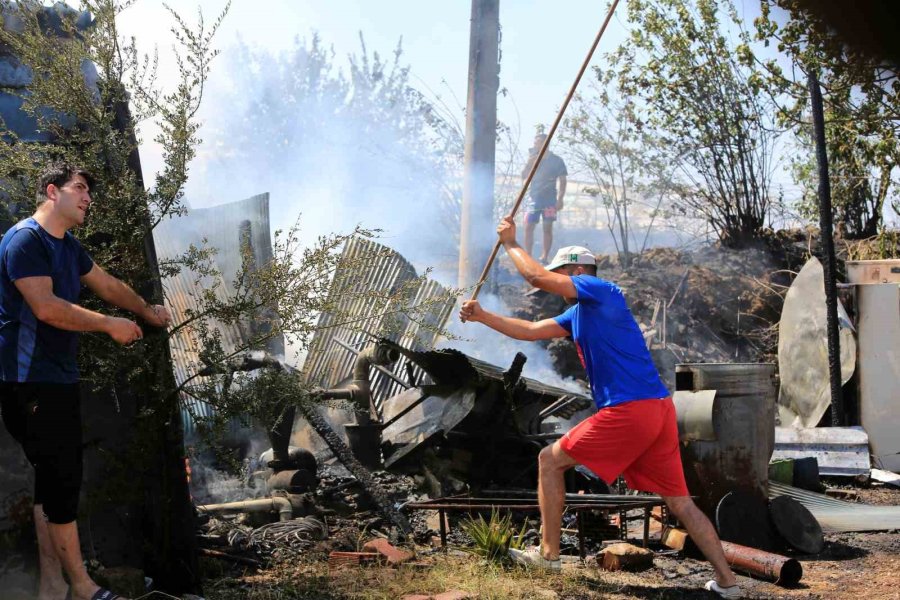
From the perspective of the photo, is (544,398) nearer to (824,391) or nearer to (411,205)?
(824,391)

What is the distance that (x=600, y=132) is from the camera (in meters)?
14.1

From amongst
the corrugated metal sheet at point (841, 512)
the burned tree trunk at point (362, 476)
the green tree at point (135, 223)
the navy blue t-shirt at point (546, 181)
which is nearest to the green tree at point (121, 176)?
the green tree at point (135, 223)

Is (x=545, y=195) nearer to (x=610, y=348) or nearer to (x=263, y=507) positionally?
(x=263, y=507)

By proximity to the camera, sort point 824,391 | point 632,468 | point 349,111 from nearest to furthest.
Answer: point 632,468, point 824,391, point 349,111

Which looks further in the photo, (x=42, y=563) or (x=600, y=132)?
(x=600, y=132)

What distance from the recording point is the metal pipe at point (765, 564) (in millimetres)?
5305

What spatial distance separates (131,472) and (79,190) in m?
1.64

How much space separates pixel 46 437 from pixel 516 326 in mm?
2850

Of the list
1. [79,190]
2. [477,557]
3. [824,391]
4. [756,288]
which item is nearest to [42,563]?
[79,190]

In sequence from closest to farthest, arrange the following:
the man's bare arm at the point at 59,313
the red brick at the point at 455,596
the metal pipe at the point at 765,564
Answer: the man's bare arm at the point at 59,313
the red brick at the point at 455,596
the metal pipe at the point at 765,564

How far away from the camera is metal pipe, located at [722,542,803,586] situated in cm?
530

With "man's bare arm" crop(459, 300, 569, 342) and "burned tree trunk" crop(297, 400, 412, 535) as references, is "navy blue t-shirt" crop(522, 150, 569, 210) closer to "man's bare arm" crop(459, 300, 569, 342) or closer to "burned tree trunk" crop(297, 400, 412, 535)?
"burned tree trunk" crop(297, 400, 412, 535)

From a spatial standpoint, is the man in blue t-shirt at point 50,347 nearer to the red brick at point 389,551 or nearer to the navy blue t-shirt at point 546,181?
the red brick at point 389,551

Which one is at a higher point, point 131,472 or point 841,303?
point 841,303
